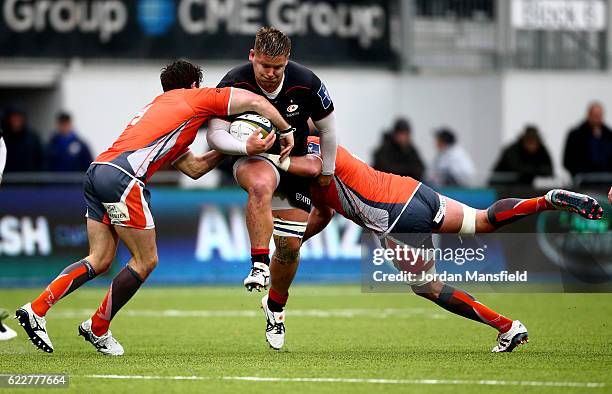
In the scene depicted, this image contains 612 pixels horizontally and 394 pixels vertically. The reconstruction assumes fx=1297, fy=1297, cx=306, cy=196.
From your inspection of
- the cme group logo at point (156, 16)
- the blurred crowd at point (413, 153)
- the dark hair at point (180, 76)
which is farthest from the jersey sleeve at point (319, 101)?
the cme group logo at point (156, 16)

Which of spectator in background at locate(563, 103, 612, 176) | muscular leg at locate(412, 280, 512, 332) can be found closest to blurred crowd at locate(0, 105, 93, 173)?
spectator in background at locate(563, 103, 612, 176)

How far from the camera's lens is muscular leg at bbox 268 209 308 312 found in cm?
1032

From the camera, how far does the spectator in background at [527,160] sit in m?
19.2

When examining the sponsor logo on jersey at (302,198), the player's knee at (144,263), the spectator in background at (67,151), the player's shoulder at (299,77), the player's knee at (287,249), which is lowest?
the spectator in background at (67,151)

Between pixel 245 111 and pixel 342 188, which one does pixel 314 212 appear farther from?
pixel 245 111

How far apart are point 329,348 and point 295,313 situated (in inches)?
134

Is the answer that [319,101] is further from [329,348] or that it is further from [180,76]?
[329,348]

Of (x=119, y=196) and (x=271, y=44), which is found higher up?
(x=271, y=44)

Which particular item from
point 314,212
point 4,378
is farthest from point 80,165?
point 4,378

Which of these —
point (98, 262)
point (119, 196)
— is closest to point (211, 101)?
point (119, 196)

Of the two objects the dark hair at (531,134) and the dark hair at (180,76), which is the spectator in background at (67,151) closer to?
the dark hair at (531,134)

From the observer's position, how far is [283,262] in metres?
10.5

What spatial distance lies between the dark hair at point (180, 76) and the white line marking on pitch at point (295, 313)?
4.02 meters

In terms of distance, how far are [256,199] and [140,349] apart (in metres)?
1.75
